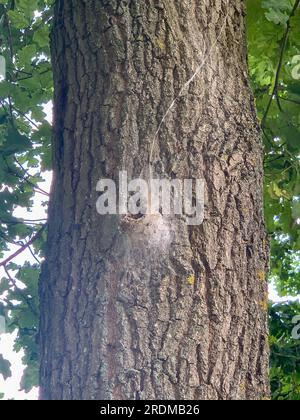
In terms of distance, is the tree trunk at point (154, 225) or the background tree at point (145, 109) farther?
the background tree at point (145, 109)

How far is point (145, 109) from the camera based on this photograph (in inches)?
74.1

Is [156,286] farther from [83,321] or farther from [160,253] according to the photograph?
[83,321]

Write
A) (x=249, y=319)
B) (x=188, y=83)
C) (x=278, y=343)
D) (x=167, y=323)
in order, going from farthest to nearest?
(x=278, y=343)
(x=188, y=83)
(x=249, y=319)
(x=167, y=323)

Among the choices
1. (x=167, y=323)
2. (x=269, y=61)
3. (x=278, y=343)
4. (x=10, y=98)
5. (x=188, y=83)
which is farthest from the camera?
(x=278, y=343)

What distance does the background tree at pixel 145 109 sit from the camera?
1.91 meters

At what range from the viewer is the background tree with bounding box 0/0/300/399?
A: 1.91 meters

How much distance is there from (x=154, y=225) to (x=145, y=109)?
1.22 feet

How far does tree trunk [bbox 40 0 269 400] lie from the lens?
1.67 meters

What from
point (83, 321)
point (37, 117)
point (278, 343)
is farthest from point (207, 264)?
point (278, 343)

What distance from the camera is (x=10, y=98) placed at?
3219mm

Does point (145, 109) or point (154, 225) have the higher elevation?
point (145, 109)

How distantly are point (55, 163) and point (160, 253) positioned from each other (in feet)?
1.76

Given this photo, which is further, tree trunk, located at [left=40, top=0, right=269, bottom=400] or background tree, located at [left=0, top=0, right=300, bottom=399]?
background tree, located at [left=0, top=0, right=300, bottom=399]

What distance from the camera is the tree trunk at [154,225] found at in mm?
1665
